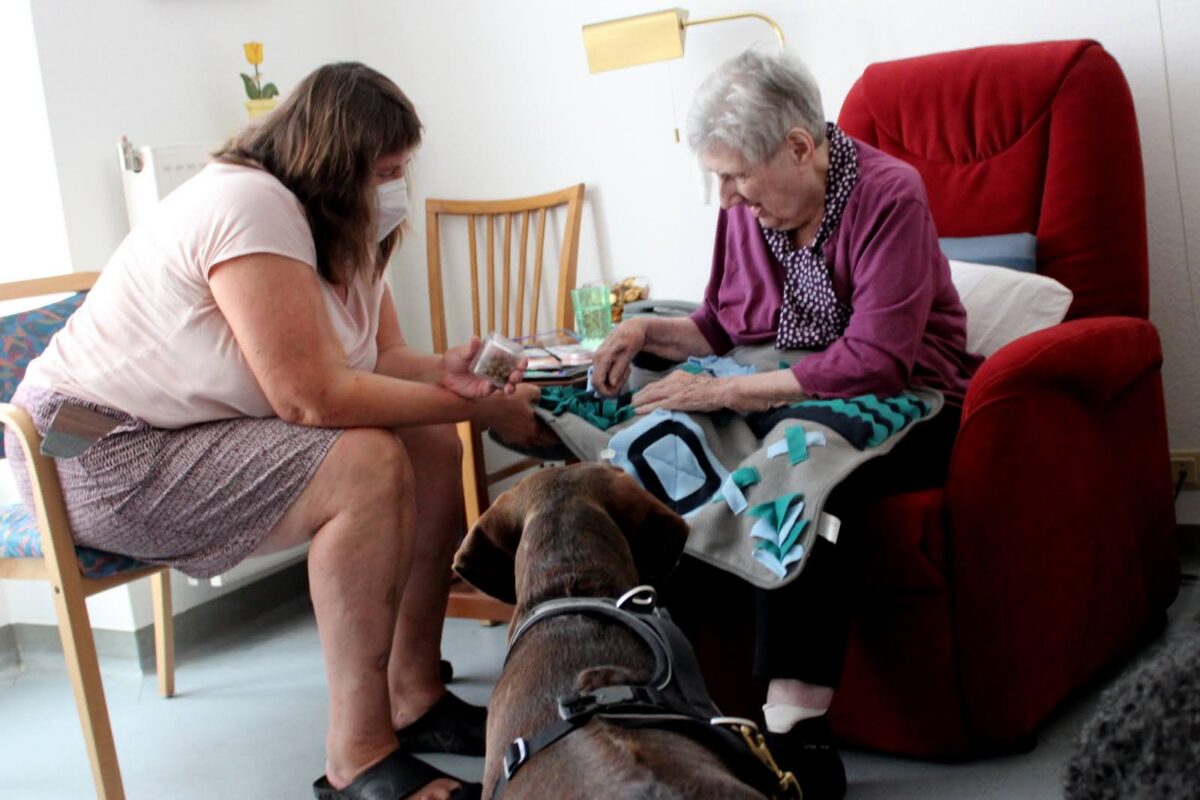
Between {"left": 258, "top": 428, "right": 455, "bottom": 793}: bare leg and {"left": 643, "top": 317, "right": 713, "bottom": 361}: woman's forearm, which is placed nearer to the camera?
{"left": 258, "top": 428, "right": 455, "bottom": 793}: bare leg

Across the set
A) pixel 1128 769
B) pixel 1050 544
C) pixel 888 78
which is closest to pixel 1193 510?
pixel 1050 544

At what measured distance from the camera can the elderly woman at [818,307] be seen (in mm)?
1932

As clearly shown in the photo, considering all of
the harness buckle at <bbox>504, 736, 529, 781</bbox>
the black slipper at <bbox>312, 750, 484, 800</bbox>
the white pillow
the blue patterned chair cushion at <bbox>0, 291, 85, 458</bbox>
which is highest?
the blue patterned chair cushion at <bbox>0, 291, 85, 458</bbox>

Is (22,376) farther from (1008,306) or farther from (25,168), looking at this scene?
(1008,306)

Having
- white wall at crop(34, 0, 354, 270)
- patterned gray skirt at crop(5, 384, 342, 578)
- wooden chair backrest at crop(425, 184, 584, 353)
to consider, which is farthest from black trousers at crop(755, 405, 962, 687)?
white wall at crop(34, 0, 354, 270)

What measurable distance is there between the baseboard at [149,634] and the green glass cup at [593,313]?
107cm

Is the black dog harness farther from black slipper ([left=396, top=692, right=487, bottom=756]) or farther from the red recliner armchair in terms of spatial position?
black slipper ([left=396, top=692, right=487, bottom=756])

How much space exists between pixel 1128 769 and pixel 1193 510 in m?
2.57

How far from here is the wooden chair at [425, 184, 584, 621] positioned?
135 inches

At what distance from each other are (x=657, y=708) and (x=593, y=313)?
1.85 metres

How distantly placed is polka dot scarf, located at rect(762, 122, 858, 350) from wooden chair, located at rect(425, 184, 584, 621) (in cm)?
122

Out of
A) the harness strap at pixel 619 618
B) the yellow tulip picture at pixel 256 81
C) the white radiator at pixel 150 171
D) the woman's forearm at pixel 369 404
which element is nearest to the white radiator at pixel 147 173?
the white radiator at pixel 150 171

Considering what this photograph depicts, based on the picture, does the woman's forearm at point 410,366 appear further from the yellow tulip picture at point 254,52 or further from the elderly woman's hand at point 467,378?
the yellow tulip picture at point 254,52

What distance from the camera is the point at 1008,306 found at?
2.39 meters
